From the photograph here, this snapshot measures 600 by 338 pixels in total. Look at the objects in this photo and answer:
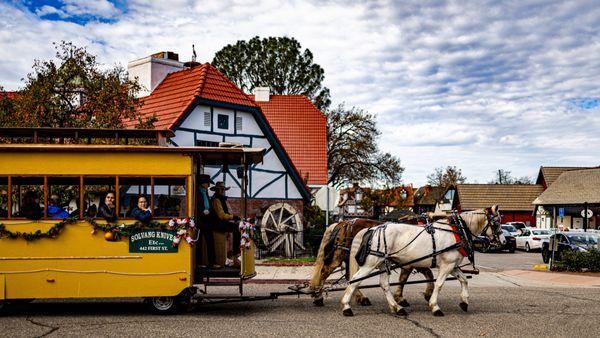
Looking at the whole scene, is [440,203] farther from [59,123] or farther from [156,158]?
[156,158]

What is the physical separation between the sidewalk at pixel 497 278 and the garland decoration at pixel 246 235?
16.6 ft

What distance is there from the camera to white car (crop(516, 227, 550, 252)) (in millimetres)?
36812

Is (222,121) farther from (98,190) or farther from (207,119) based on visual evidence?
(98,190)

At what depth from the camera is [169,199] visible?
37.3 feet

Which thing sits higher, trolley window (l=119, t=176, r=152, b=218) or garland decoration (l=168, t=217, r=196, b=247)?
trolley window (l=119, t=176, r=152, b=218)

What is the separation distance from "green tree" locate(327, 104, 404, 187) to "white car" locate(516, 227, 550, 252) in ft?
40.3

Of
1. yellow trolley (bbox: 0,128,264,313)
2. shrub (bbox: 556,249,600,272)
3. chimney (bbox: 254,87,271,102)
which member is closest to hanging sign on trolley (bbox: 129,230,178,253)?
yellow trolley (bbox: 0,128,264,313)

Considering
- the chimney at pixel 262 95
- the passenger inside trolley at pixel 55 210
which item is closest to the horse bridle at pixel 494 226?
the passenger inside trolley at pixel 55 210

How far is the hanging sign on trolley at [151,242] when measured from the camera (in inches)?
435

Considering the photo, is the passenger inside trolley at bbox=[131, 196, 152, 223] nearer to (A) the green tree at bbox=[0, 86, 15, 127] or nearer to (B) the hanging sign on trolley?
(B) the hanging sign on trolley

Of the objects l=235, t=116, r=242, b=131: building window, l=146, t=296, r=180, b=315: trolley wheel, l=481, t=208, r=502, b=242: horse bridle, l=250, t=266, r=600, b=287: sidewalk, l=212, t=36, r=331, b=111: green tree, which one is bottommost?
l=250, t=266, r=600, b=287: sidewalk

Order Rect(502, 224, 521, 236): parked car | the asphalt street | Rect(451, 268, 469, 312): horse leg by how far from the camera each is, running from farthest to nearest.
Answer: Rect(502, 224, 521, 236): parked car → Rect(451, 268, 469, 312): horse leg → the asphalt street

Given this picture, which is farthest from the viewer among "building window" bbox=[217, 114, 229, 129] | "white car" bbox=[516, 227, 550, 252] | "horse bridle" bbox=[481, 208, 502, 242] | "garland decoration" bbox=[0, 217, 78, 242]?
"white car" bbox=[516, 227, 550, 252]

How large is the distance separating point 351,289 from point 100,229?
14.3 ft
